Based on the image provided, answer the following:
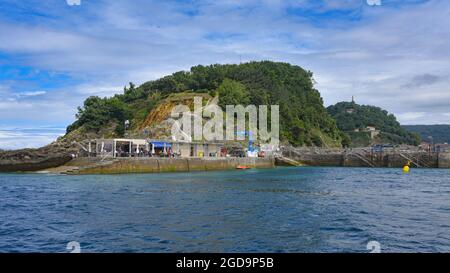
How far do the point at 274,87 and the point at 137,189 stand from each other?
121m

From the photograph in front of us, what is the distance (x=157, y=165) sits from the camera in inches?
2571

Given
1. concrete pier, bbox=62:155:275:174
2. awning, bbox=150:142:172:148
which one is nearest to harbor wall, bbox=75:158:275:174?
concrete pier, bbox=62:155:275:174

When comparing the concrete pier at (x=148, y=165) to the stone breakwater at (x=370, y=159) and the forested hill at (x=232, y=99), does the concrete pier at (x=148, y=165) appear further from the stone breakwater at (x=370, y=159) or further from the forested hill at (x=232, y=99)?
the forested hill at (x=232, y=99)

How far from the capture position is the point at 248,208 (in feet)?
86.5

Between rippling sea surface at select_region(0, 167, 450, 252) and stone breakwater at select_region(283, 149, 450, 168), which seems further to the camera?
stone breakwater at select_region(283, 149, 450, 168)

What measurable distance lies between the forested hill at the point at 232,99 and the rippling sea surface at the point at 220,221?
8804cm

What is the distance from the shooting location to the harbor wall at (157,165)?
191 ft

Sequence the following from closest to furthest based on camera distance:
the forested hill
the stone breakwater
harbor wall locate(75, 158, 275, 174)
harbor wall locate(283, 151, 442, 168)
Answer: harbor wall locate(75, 158, 275, 174) < harbor wall locate(283, 151, 442, 168) < the stone breakwater < the forested hill

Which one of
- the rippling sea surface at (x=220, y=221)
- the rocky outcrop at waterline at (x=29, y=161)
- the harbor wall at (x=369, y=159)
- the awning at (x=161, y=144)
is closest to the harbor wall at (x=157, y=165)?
the rocky outcrop at waterline at (x=29, y=161)

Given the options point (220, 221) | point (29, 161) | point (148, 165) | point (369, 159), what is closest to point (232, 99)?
point (369, 159)

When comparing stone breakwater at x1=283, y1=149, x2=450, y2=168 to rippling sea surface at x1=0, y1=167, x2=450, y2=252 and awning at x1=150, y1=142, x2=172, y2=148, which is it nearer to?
awning at x1=150, y1=142, x2=172, y2=148

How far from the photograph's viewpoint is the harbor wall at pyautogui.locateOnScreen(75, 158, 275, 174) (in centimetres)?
5834

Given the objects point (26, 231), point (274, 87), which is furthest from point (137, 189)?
point (274, 87)

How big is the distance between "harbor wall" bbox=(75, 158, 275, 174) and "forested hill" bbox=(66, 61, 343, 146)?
44.6 meters
